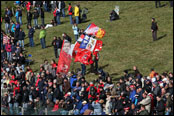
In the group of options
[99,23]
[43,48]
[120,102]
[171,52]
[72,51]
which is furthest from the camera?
[99,23]

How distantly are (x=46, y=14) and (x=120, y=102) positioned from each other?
27.5 m

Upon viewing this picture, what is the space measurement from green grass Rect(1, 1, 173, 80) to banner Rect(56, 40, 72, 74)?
3643mm

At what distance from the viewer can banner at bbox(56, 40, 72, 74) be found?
28812 millimetres

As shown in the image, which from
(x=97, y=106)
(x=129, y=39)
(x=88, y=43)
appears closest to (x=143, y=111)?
(x=97, y=106)

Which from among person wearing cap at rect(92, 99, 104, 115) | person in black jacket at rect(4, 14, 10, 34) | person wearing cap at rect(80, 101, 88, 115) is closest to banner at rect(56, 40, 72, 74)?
person wearing cap at rect(80, 101, 88, 115)

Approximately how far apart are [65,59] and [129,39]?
37.9 ft

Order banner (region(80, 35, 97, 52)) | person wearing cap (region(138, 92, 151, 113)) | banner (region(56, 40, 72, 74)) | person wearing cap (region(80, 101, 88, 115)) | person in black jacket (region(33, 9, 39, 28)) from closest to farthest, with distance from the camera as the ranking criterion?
1. person wearing cap (region(138, 92, 151, 113))
2. person wearing cap (region(80, 101, 88, 115))
3. banner (region(56, 40, 72, 74))
4. banner (region(80, 35, 97, 52))
5. person in black jacket (region(33, 9, 39, 28))

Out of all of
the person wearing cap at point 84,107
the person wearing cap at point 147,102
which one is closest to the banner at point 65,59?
the person wearing cap at point 84,107

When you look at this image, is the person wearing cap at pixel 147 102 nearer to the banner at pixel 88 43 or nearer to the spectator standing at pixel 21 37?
the banner at pixel 88 43

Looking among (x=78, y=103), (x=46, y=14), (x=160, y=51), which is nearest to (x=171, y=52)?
(x=160, y=51)

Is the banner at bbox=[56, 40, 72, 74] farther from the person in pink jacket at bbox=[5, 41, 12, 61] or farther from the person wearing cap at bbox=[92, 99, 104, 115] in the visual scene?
the person in pink jacket at bbox=[5, 41, 12, 61]

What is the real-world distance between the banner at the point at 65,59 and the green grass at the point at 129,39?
3643mm

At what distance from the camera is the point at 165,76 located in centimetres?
2712

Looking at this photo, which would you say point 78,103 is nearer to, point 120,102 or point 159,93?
point 120,102
